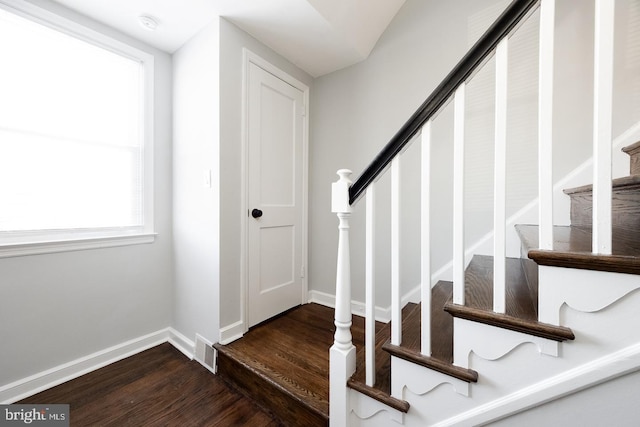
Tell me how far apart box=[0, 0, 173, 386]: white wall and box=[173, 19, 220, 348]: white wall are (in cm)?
9

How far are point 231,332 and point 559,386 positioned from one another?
168 centimetres

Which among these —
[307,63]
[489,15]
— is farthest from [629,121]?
[307,63]

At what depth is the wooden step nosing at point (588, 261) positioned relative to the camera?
0.60 m

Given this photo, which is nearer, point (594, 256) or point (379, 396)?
point (594, 256)

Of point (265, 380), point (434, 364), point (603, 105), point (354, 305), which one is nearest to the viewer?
point (603, 105)

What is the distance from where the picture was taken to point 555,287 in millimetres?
701

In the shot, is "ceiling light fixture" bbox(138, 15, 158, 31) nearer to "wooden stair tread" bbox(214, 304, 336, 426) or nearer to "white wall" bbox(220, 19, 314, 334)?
"white wall" bbox(220, 19, 314, 334)

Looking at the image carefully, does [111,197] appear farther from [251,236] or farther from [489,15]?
[489,15]

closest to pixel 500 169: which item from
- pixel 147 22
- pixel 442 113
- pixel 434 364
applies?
pixel 434 364

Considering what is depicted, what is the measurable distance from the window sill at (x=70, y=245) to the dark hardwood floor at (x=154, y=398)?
83cm

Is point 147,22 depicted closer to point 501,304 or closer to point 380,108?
point 380,108

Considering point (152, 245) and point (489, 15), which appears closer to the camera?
point (489, 15)

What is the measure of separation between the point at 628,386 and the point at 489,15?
6.74ft

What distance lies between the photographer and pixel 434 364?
855mm
